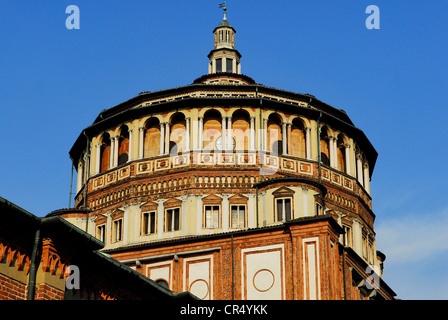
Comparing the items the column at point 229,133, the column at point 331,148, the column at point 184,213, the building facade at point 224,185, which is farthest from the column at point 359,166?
the column at point 184,213

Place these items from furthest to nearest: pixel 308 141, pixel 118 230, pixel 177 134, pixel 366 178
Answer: pixel 366 178 → pixel 308 141 → pixel 177 134 → pixel 118 230

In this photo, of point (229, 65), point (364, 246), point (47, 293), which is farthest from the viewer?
point (229, 65)

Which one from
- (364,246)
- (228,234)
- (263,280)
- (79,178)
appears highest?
(79,178)

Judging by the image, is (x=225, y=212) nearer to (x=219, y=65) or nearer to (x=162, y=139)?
(x=162, y=139)

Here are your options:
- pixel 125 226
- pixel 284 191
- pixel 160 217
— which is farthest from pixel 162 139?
pixel 284 191

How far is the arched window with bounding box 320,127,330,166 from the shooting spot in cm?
4689

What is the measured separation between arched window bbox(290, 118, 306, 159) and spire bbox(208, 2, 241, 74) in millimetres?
7583

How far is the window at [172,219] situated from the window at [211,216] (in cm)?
140

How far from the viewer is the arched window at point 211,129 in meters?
45.1

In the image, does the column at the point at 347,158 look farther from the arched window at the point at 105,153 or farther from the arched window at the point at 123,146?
the arched window at the point at 105,153

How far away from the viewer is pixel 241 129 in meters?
45.4

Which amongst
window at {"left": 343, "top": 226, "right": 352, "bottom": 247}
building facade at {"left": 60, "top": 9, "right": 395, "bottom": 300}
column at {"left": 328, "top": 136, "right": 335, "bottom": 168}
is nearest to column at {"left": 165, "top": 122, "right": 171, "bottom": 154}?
building facade at {"left": 60, "top": 9, "right": 395, "bottom": 300}

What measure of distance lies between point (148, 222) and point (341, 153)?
38.0ft
